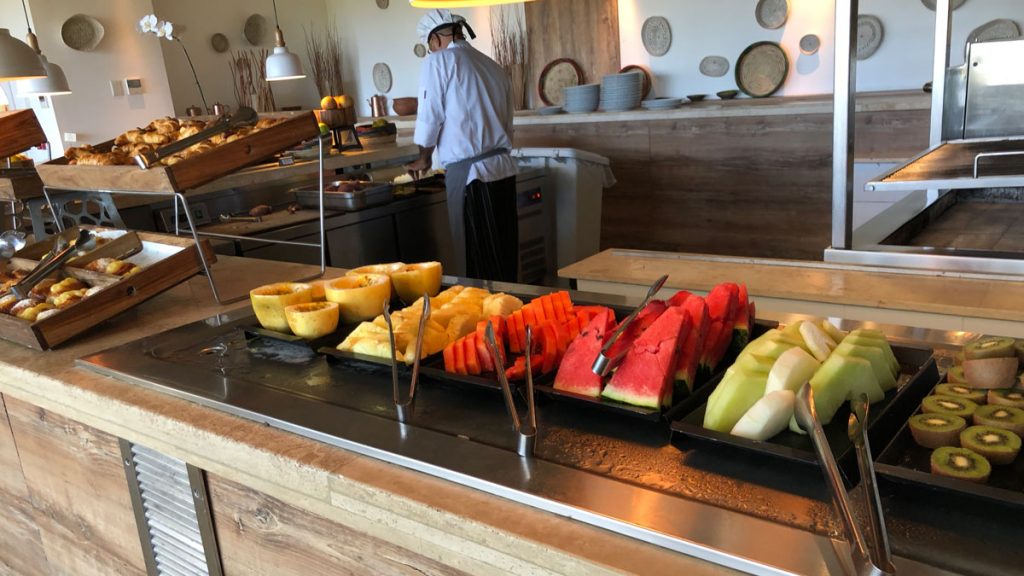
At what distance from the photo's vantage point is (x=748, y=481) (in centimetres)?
81

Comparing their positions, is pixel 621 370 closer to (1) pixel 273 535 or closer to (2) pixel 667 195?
(1) pixel 273 535

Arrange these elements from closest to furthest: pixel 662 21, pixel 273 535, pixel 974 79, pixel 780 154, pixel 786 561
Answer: pixel 786 561 → pixel 273 535 → pixel 974 79 → pixel 780 154 → pixel 662 21

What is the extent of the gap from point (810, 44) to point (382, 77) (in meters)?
4.29

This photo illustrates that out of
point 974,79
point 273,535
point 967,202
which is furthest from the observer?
point 967,202

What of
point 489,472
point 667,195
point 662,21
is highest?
point 662,21

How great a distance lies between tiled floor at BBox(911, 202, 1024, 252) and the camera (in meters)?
2.41

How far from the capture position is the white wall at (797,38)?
15.6ft

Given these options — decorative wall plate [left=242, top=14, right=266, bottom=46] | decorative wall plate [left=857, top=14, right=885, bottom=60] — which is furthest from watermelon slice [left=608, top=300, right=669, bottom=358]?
decorative wall plate [left=242, top=14, right=266, bottom=46]

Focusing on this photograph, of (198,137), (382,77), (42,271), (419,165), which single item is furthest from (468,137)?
(382,77)

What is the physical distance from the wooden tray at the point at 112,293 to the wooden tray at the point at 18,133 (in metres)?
0.74

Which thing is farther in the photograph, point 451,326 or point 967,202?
point 967,202

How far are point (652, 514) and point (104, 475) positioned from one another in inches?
45.5

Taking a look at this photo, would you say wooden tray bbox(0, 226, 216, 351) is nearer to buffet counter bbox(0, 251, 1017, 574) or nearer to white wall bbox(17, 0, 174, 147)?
buffet counter bbox(0, 251, 1017, 574)

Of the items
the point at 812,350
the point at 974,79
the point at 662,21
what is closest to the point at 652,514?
the point at 812,350
